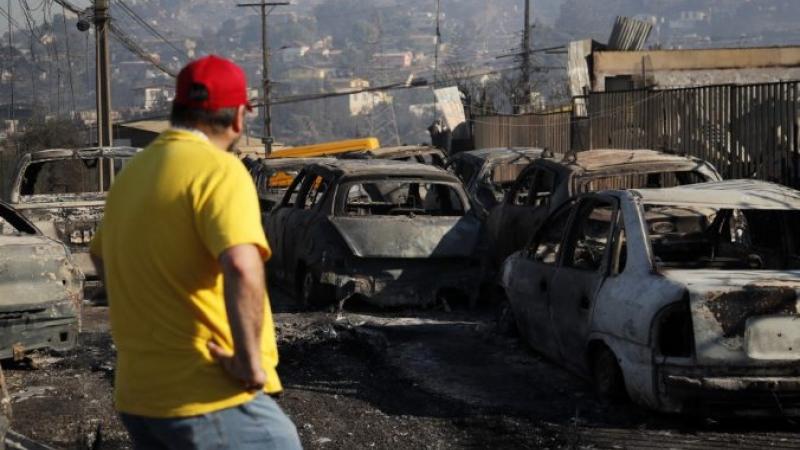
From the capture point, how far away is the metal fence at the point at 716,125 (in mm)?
16312

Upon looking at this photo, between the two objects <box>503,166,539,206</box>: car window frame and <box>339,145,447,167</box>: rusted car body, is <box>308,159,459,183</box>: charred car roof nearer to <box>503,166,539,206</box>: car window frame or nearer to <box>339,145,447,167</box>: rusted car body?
<box>503,166,539,206</box>: car window frame

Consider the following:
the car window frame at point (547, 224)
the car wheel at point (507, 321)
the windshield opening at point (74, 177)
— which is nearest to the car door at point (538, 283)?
the car window frame at point (547, 224)

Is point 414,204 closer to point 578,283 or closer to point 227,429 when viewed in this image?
point 578,283

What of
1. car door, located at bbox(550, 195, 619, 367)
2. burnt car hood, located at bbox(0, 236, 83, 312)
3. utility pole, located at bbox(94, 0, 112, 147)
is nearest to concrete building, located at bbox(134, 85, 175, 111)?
utility pole, located at bbox(94, 0, 112, 147)

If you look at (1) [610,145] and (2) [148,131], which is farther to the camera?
(2) [148,131]

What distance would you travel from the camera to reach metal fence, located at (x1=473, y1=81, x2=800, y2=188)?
16312 mm

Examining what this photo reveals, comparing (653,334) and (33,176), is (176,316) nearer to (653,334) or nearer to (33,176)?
(653,334)

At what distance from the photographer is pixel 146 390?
3723 mm

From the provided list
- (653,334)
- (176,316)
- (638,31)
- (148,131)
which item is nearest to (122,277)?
(176,316)

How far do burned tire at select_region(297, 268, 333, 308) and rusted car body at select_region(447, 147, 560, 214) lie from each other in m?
3.84

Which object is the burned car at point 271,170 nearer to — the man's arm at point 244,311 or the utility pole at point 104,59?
the man's arm at point 244,311

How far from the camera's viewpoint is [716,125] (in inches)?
721

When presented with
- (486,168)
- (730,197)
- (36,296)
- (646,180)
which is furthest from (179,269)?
(486,168)

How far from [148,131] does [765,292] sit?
195 feet
